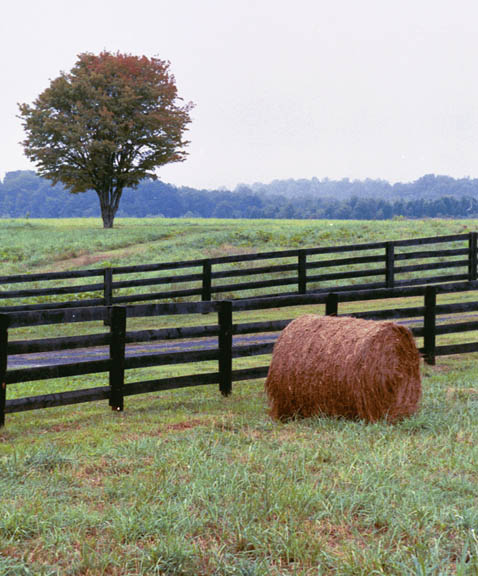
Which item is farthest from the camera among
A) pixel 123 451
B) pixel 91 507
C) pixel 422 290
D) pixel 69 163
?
pixel 69 163

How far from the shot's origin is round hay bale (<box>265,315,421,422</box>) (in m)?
7.50

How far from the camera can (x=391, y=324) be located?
25.8 feet

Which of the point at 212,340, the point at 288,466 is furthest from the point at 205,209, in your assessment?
the point at 288,466

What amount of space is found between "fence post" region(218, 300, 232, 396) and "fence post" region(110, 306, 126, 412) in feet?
4.65

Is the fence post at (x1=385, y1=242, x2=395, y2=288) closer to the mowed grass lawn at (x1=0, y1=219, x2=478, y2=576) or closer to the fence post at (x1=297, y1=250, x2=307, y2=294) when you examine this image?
the fence post at (x1=297, y1=250, x2=307, y2=294)

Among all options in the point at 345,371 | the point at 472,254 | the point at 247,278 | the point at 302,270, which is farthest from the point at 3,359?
the point at 247,278

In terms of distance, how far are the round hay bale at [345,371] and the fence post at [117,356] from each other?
198cm

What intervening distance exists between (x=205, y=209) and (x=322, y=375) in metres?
155

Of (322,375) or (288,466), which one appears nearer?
(288,466)

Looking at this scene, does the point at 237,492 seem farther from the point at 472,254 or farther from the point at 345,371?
the point at 472,254

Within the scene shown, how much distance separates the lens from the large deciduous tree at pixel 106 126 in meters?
49.0

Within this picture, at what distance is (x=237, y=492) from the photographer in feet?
16.8

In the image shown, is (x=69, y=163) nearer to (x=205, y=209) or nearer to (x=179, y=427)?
(x=179, y=427)

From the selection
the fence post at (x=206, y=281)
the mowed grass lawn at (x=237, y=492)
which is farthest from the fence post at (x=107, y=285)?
the mowed grass lawn at (x=237, y=492)
